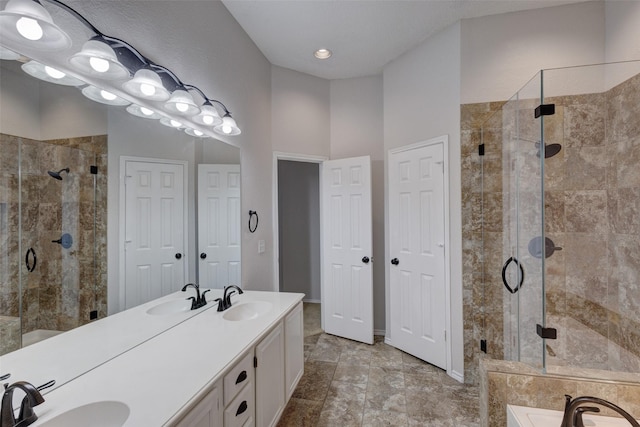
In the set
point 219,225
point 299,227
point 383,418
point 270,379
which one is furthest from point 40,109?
point 299,227

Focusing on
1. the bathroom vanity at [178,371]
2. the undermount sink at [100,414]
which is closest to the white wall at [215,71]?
the bathroom vanity at [178,371]

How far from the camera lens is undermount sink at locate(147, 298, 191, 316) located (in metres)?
1.55

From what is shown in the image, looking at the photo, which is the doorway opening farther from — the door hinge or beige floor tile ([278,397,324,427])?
the door hinge

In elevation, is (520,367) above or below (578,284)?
below

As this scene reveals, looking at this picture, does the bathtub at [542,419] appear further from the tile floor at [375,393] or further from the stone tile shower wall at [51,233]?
the stone tile shower wall at [51,233]

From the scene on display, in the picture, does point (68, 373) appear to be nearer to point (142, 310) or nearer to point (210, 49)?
point (142, 310)

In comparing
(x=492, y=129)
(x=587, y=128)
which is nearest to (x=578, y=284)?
(x=587, y=128)

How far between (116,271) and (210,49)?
1653 millimetres

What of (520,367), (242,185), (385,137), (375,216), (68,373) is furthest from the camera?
(375,216)

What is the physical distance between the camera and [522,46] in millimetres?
2393

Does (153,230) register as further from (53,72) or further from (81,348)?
(53,72)

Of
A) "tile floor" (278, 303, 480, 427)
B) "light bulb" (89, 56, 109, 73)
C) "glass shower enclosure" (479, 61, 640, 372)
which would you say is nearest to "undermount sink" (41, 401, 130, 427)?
"light bulb" (89, 56, 109, 73)

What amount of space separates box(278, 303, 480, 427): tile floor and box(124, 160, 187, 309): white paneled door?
128 centimetres

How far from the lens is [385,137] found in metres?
3.21
